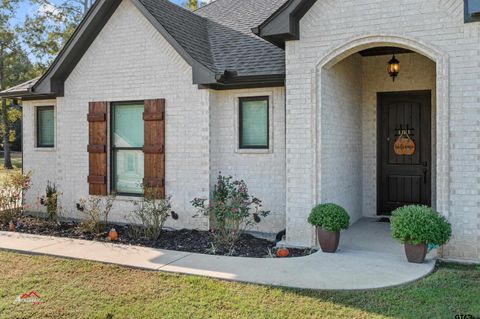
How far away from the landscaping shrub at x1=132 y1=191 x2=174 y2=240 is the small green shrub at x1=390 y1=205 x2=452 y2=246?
166 inches

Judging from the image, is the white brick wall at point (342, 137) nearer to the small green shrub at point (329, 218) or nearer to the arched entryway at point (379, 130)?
the arched entryway at point (379, 130)

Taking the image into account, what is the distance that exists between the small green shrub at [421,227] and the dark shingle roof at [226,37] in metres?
3.43

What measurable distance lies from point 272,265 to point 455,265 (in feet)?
8.44

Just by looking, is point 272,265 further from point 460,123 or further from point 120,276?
point 460,123

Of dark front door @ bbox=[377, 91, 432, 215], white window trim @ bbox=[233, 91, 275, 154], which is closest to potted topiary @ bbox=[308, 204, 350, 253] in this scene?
white window trim @ bbox=[233, 91, 275, 154]

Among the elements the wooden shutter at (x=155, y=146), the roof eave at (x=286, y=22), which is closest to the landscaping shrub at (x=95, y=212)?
the wooden shutter at (x=155, y=146)

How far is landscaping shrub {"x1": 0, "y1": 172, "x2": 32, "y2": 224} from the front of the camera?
963cm

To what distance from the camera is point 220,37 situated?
34.4 feet

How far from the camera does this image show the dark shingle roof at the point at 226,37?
8773mm

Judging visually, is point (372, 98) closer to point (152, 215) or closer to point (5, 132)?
point (152, 215)

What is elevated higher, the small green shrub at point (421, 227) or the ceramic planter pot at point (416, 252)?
the small green shrub at point (421, 227)

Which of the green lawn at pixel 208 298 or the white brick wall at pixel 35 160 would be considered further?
the white brick wall at pixel 35 160

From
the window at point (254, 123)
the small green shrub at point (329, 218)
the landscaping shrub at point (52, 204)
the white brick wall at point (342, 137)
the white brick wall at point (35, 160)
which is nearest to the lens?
the small green shrub at point (329, 218)

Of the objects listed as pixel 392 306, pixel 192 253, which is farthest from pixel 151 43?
pixel 392 306
